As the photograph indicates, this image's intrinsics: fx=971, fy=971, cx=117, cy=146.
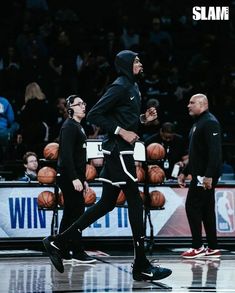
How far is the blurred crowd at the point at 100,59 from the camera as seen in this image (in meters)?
18.2

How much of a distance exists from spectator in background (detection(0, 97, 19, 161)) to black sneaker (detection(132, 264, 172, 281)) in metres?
7.24

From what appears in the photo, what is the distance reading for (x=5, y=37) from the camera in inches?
830

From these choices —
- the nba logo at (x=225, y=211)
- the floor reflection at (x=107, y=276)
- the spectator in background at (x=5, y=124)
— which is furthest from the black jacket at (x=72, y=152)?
the spectator in background at (x=5, y=124)

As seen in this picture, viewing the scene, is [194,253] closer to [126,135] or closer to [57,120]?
[126,135]

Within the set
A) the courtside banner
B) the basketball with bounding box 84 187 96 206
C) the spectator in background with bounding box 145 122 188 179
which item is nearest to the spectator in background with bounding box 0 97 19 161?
the spectator in background with bounding box 145 122 188 179

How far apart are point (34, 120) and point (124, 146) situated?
7850mm

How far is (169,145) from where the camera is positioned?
16156 mm

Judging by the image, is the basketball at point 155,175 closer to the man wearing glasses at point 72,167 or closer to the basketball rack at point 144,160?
the basketball rack at point 144,160

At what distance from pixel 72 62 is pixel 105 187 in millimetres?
9765

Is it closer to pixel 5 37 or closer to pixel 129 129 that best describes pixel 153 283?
pixel 129 129

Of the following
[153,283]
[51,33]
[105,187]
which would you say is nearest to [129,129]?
[105,187]

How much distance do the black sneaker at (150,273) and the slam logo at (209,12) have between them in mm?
10998

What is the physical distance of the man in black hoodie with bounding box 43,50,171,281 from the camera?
10.0m

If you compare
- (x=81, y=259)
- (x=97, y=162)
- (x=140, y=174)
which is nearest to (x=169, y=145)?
(x=97, y=162)
